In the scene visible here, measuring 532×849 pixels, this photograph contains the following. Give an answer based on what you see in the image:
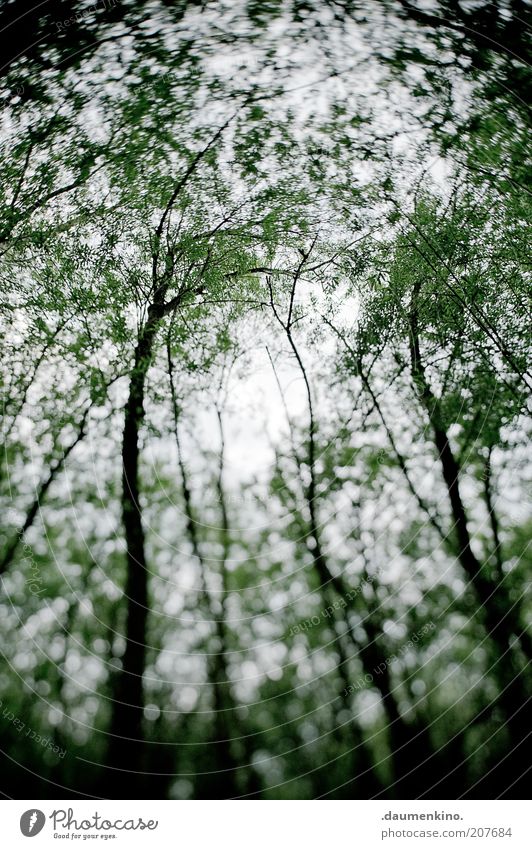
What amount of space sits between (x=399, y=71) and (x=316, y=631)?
3.29m

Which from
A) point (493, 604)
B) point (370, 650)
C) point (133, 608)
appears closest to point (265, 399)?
point (133, 608)

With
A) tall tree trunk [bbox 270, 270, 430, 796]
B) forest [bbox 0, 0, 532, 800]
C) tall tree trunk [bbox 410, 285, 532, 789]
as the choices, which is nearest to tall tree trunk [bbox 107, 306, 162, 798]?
forest [bbox 0, 0, 532, 800]

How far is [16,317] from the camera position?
2883 mm

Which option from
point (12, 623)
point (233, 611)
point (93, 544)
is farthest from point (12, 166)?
point (233, 611)

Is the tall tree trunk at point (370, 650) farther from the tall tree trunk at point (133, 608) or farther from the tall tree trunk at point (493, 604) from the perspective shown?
the tall tree trunk at point (133, 608)

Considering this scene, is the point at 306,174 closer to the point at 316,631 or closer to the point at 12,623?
the point at 316,631

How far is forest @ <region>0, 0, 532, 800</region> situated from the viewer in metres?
2.32

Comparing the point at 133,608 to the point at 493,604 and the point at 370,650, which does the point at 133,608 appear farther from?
Answer: the point at 493,604
